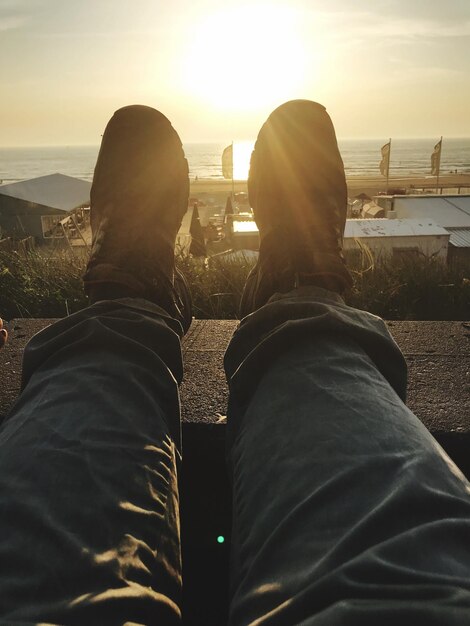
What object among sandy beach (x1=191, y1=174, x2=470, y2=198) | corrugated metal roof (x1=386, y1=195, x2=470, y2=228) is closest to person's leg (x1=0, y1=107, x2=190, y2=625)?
corrugated metal roof (x1=386, y1=195, x2=470, y2=228)

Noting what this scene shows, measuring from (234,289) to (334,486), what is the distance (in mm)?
2018

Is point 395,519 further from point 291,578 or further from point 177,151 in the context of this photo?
point 177,151

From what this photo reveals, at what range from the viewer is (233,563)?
77 cm

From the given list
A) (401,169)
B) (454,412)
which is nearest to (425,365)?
(454,412)

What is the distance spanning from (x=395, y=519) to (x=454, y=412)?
0.65 metres

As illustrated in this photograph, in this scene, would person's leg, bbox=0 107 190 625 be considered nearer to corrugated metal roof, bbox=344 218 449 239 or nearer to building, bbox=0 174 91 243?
corrugated metal roof, bbox=344 218 449 239

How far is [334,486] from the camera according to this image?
2.37 ft

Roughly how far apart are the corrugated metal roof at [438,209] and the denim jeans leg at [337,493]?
1207 cm

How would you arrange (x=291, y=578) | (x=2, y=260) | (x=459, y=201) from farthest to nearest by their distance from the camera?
(x=459, y=201) → (x=2, y=260) → (x=291, y=578)

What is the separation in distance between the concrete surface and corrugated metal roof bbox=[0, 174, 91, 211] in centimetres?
1328

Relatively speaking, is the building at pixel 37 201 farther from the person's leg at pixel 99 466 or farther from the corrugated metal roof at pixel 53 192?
the person's leg at pixel 99 466

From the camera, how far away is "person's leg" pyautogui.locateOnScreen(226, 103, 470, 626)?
0.59 metres

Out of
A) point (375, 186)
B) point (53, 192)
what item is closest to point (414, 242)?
point (53, 192)

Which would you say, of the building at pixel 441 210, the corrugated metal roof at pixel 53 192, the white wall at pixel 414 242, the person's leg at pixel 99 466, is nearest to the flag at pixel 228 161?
the corrugated metal roof at pixel 53 192
